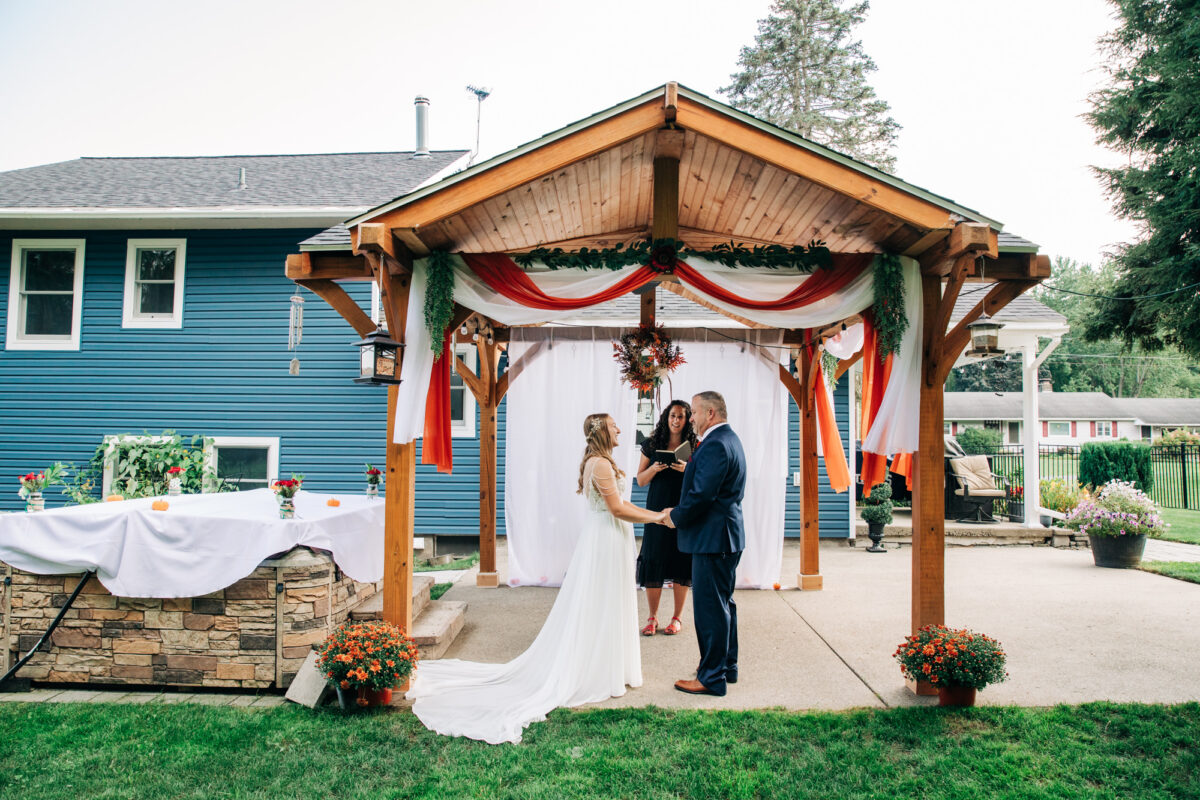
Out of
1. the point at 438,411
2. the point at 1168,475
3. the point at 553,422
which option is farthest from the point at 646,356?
the point at 1168,475

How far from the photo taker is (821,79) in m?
20.9

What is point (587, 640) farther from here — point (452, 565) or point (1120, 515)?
point (1120, 515)

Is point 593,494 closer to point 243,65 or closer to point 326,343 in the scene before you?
point 326,343

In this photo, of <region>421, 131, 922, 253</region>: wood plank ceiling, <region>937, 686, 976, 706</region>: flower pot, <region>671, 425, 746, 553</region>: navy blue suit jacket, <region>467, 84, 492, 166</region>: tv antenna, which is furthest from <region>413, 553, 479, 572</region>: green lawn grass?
<region>467, 84, 492, 166</region>: tv antenna

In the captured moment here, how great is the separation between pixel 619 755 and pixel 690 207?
149 inches

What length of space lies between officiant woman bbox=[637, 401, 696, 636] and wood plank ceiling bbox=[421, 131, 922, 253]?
60.7 inches

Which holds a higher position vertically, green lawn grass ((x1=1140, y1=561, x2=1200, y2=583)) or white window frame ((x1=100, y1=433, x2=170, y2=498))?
white window frame ((x1=100, y1=433, x2=170, y2=498))

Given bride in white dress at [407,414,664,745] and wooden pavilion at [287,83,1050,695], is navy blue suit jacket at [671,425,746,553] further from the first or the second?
wooden pavilion at [287,83,1050,695]

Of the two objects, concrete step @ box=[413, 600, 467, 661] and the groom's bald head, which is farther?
concrete step @ box=[413, 600, 467, 661]

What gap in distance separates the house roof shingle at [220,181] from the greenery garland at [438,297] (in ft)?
17.5

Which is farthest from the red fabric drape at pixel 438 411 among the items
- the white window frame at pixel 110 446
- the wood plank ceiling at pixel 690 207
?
the white window frame at pixel 110 446

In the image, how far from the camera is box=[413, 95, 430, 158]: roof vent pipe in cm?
1275

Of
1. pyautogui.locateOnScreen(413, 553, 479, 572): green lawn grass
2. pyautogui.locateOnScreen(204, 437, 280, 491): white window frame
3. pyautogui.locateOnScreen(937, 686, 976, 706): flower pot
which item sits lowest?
pyautogui.locateOnScreen(413, 553, 479, 572): green lawn grass

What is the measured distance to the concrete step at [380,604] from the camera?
4809 mm
